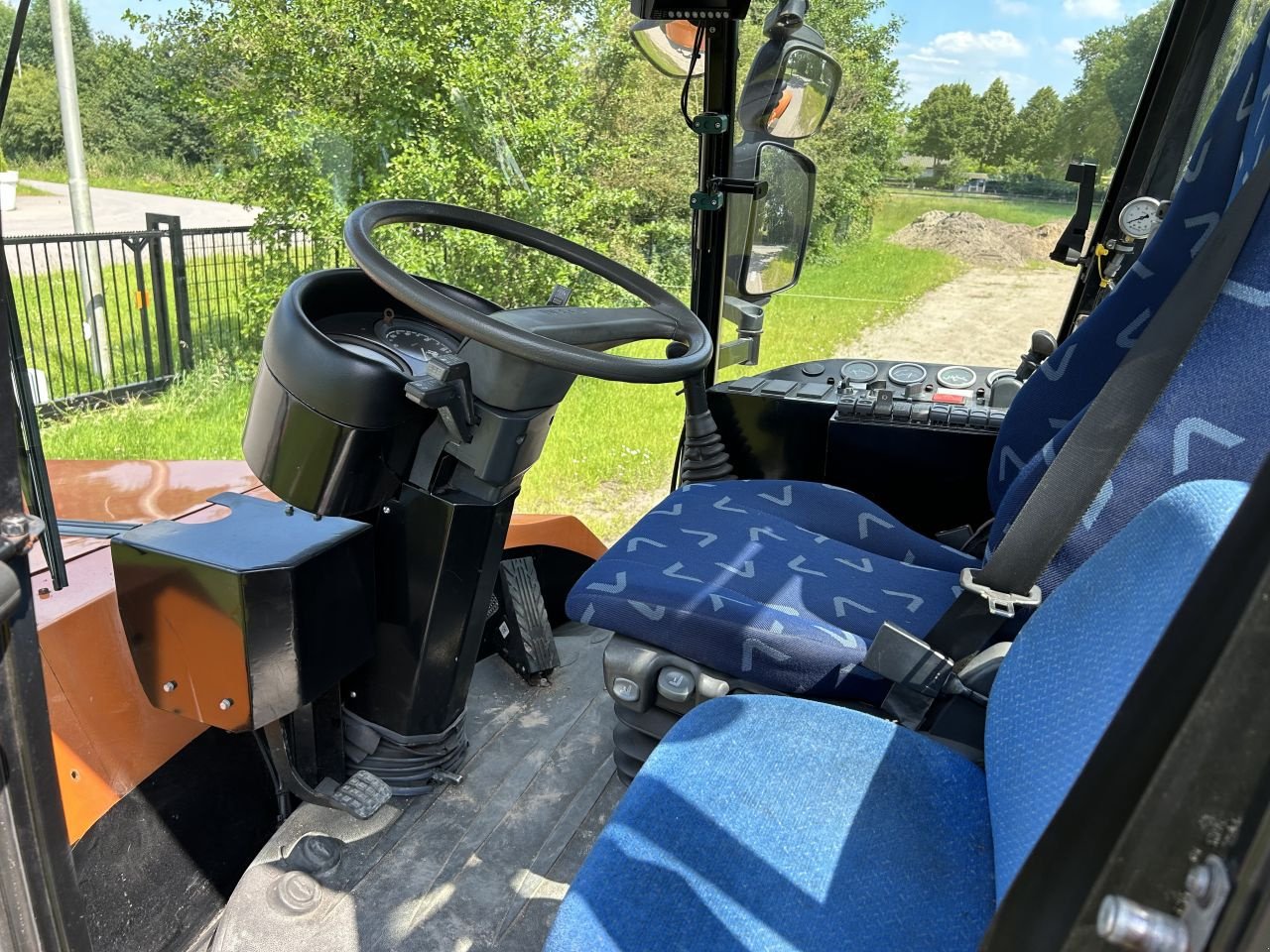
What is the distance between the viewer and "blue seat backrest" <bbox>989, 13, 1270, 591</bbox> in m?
1.02

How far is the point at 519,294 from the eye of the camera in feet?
11.0

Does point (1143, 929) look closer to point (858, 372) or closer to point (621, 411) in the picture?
point (858, 372)

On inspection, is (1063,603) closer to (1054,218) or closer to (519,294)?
(1054,218)

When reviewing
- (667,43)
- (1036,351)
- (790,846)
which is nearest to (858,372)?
(1036,351)

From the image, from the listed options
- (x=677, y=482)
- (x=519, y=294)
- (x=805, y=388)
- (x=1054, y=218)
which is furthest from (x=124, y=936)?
(x=519, y=294)

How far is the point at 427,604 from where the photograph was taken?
4.58 feet

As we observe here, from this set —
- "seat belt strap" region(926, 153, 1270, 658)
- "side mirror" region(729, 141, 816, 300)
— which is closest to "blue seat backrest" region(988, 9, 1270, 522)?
"seat belt strap" region(926, 153, 1270, 658)

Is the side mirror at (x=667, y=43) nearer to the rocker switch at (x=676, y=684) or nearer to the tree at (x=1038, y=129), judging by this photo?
the tree at (x=1038, y=129)

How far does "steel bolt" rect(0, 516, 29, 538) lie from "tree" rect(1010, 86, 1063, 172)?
5.73 feet

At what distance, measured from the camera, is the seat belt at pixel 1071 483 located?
3.54 ft

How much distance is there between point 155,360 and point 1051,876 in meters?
4.43

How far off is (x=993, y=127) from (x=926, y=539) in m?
0.82

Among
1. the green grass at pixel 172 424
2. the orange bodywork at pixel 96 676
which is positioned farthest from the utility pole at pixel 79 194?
the orange bodywork at pixel 96 676

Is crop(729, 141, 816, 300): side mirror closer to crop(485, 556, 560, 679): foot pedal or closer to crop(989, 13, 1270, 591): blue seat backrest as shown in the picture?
crop(485, 556, 560, 679): foot pedal
